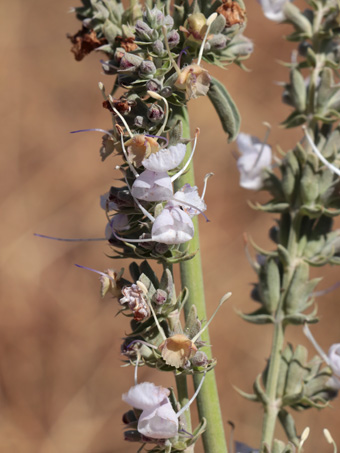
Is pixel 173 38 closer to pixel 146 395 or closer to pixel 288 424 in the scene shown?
pixel 146 395

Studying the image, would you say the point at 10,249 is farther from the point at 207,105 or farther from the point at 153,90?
the point at 153,90

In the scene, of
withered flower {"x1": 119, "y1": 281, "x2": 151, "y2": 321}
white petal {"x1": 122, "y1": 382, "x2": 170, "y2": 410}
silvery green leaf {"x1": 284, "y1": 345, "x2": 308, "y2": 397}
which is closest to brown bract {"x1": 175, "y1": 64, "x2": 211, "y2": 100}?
withered flower {"x1": 119, "y1": 281, "x2": 151, "y2": 321}

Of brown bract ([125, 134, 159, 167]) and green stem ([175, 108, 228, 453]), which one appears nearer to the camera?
brown bract ([125, 134, 159, 167])

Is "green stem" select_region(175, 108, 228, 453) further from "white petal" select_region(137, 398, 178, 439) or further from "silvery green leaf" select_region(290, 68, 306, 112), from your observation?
"silvery green leaf" select_region(290, 68, 306, 112)

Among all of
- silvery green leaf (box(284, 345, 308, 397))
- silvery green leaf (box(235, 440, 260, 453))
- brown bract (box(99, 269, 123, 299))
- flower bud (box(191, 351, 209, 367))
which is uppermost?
brown bract (box(99, 269, 123, 299))

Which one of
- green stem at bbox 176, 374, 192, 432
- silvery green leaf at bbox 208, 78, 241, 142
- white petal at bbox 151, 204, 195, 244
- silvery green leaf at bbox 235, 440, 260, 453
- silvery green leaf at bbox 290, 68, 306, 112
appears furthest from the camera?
silvery green leaf at bbox 290, 68, 306, 112

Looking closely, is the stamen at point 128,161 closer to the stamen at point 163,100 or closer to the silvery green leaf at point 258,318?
the stamen at point 163,100

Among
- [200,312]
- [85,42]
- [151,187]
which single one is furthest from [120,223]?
[85,42]
